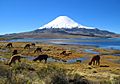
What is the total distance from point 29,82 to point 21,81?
36 cm

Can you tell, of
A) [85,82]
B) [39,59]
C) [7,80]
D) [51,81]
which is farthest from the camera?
[39,59]

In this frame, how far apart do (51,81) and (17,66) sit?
619 cm

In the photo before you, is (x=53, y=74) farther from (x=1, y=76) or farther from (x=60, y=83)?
(x=1, y=76)

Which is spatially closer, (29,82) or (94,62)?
(29,82)

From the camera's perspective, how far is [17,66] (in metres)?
18.6

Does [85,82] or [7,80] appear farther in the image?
[85,82]

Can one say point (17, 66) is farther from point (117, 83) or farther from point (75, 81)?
point (117, 83)

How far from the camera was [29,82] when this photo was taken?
1243cm

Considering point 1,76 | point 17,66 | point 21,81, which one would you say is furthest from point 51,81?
point 17,66

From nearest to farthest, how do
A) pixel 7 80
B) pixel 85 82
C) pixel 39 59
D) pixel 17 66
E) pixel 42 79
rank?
1. pixel 7 80
2. pixel 42 79
3. pixel 85 82
4. pixel 17 66
5. pixel 39 59

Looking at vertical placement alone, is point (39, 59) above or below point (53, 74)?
below

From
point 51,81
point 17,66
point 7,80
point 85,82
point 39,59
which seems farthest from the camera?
point 39,59

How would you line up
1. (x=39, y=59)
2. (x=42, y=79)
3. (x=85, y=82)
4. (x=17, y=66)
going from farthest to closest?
(x=39, y=59), (x=17, y=66), (x=85, y=82), (x=42, y=79)

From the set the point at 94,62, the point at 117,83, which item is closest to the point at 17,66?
the point at 117,83
